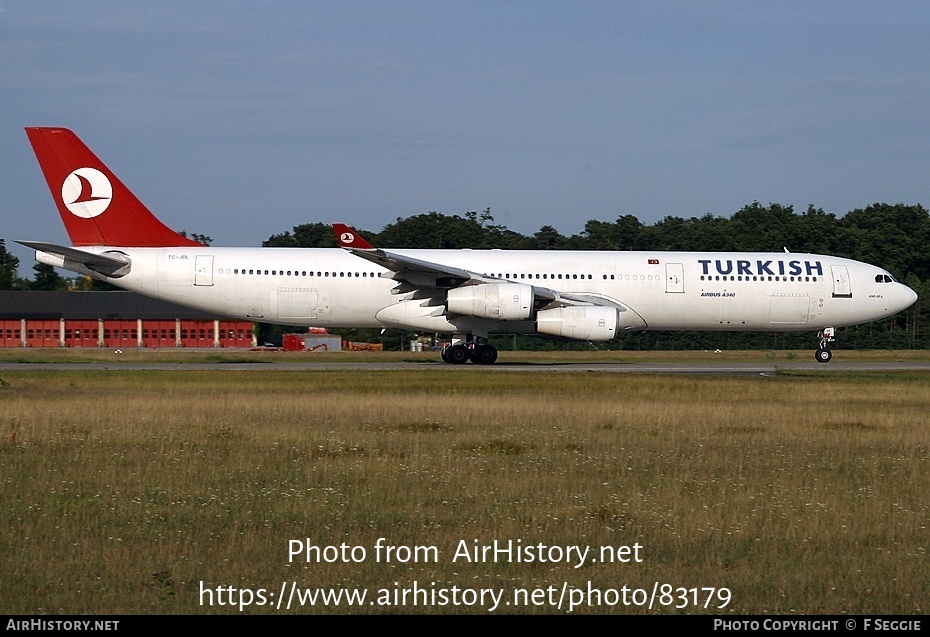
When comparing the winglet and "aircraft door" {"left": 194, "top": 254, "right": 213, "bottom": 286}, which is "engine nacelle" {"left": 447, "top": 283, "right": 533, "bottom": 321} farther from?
"aircraft door" {"left": 194, "top": 254, "right": 213, "bottom": 286}

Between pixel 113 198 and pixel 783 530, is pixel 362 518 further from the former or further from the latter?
pixel 113 198

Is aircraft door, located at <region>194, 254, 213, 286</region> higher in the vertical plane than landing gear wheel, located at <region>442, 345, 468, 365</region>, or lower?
higher

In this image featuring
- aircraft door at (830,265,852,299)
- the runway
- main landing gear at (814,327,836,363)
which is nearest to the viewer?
the runway

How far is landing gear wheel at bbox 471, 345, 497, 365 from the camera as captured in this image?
32.1 meters

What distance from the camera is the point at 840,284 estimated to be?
33.8m

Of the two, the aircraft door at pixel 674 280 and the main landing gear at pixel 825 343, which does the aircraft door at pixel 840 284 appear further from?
the aircraft door at pixel 674 280

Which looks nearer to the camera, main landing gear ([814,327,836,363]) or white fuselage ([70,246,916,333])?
white fuselage ([70,246,916,333])

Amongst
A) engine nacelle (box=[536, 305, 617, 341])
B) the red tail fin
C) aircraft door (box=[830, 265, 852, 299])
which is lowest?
engine nacelle (box=[536, 305, 617, 341])

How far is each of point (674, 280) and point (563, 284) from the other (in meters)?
3.41

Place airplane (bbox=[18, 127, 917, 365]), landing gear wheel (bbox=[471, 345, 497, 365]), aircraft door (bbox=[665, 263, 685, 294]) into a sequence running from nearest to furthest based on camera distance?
airplane (bbox=[18, 127, 917, 365]), landing gear wheel (bbox=[471, 345, 497, 365]), aircraft door (bbox=[665, 263, 685, 294])

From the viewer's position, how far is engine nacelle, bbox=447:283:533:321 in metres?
29.8

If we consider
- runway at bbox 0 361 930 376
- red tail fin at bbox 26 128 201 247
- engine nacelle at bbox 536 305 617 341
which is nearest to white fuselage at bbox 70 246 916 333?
red tail fin at bbox 26 128 201 247

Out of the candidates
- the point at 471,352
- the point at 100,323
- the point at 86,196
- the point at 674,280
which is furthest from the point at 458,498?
the point at 100,323

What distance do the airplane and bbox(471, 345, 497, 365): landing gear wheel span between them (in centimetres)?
3
